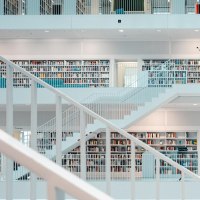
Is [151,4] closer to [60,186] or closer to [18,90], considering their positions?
[18,90]

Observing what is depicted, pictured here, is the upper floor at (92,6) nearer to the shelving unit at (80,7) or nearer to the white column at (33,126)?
the shelving unit at (80,7)

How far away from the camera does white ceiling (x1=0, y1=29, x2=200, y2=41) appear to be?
551 inches

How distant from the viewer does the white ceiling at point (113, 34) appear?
14.0m

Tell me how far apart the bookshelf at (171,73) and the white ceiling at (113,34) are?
25.3 inches

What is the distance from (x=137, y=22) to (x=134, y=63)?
269cm

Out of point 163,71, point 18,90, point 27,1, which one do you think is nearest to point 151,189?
point 163,71

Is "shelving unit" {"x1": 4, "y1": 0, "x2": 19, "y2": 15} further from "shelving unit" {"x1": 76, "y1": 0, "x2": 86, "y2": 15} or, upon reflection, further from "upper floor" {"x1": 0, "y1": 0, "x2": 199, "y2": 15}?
"shelving unit" {"x1": 76, "y1": 0, "x2": 86, "y2": 15}

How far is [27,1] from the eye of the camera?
47.7 feet

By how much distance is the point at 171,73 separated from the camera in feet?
43.4

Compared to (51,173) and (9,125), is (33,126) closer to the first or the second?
(9,125)

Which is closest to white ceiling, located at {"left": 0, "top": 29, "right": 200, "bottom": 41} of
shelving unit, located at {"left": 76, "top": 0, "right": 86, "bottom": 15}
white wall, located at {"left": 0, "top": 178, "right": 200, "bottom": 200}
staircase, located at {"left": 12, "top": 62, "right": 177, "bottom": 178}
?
shelving unit, located at {"left": 76, "top": 0, "right": 86, "bottom": 15}

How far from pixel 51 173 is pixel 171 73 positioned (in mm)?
12786

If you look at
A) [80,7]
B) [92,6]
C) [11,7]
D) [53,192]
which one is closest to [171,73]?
[80,7]

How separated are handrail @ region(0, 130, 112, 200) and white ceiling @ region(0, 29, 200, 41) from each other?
13.3m
